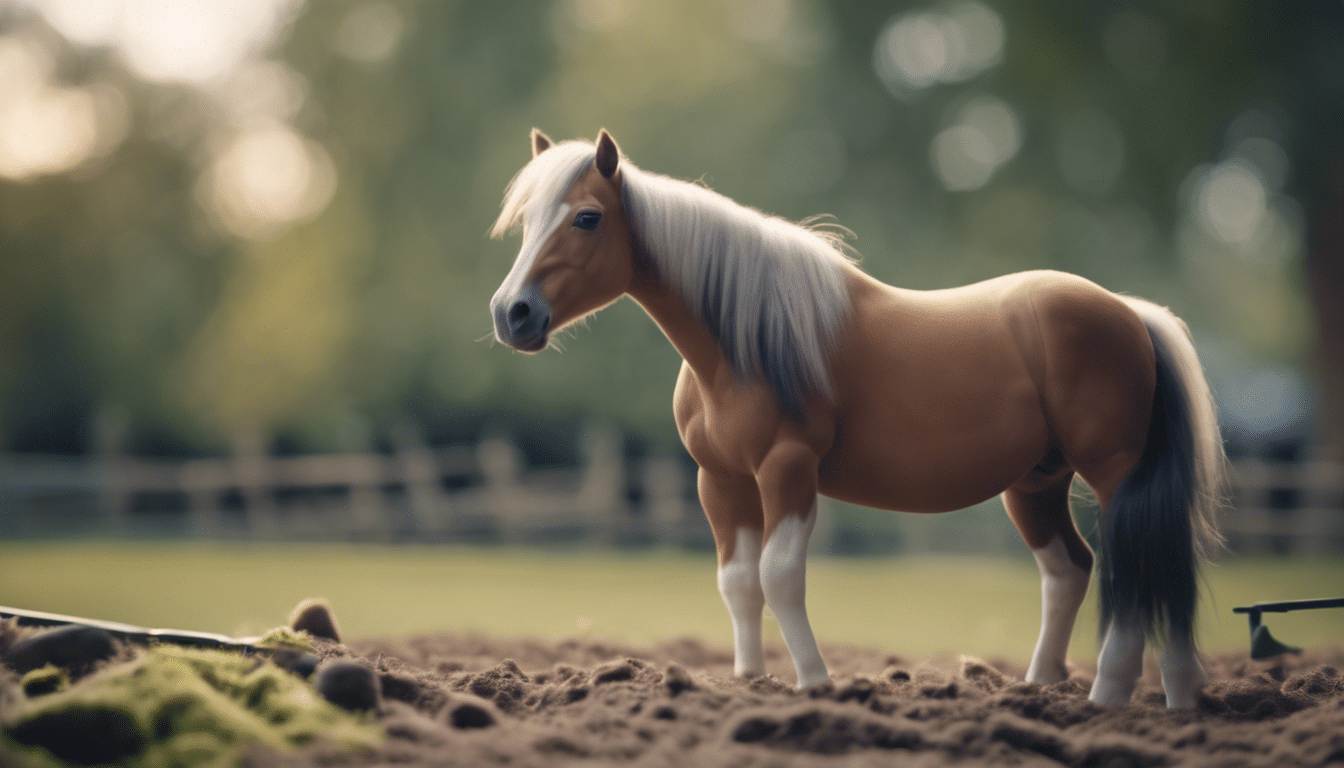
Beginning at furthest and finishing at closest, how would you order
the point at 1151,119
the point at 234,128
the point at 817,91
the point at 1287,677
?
the point at 234,128, the point at 817,91, the point at 1151,119, the point at 1287,677

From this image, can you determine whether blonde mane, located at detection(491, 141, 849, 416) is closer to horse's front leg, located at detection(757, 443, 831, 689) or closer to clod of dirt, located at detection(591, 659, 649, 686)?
horse's front leg, located at detection(757, 443, 831, 689)

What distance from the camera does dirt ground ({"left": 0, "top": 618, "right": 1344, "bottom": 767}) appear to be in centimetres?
223

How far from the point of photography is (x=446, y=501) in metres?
12.6

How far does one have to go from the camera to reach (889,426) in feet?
9.97

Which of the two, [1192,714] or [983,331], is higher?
[983,331]

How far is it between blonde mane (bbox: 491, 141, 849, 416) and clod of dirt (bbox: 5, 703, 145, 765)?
1.86 metres

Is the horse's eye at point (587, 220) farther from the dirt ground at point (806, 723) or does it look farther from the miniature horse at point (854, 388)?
the dirt ground at point (806, 723)

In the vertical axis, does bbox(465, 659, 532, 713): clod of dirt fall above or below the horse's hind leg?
below

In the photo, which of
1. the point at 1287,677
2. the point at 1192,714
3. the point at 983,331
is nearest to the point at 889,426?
the point at 983,331

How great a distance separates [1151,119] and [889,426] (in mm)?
10897

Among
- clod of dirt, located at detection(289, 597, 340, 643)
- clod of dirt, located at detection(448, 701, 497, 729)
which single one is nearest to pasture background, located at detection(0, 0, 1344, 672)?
clod of dirt, located at detection(289, 597, 340, 643)

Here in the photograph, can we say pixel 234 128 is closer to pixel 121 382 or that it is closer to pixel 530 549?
pixel 121 382

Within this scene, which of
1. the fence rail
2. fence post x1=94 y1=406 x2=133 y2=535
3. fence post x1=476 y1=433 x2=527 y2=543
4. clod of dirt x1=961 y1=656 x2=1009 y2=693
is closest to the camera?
clod of dirt x1=961 y1=656 x2=1009 y2=693

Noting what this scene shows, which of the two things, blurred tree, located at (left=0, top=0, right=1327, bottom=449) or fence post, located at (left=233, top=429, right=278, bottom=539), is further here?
fence post, located at (left=233, top=429, right=278, bottom=539)
